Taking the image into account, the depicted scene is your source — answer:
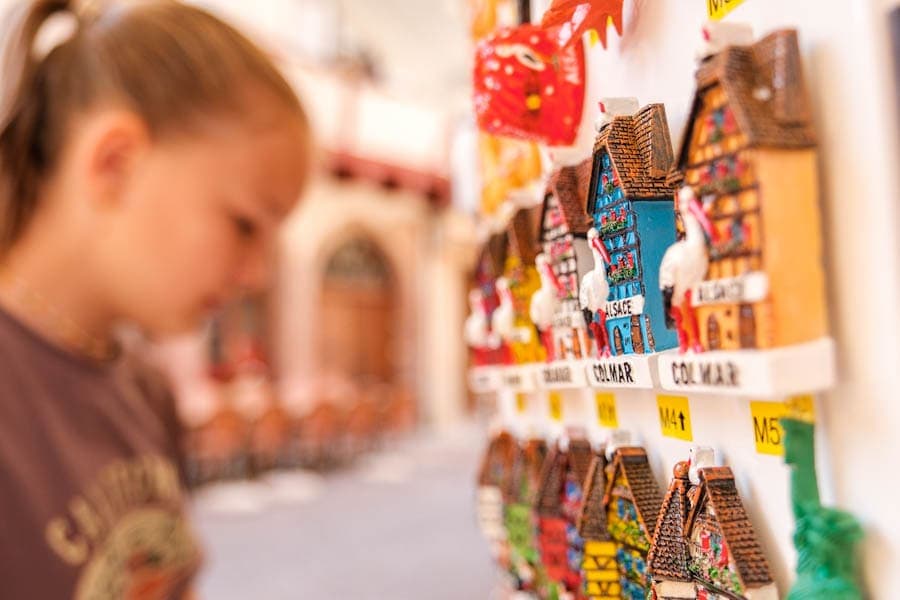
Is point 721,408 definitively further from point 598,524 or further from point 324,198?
point 324,198

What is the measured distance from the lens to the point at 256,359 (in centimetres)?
369

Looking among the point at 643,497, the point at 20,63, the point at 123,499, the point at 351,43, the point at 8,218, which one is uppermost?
the point at 351,43

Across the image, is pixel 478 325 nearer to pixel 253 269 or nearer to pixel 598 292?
pixel 598 292

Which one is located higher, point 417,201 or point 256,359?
point 417,201

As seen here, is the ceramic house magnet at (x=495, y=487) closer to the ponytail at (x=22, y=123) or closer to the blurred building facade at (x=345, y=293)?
the ponytail at (x=22, y=123)

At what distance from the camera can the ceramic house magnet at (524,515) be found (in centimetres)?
33

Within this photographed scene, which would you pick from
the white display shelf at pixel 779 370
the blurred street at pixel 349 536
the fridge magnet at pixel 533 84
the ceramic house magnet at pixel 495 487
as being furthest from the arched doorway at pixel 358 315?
the white display shelf at pixel 779 370

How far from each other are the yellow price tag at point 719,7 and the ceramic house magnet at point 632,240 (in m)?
0.03

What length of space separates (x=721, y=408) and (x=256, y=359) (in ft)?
12.0

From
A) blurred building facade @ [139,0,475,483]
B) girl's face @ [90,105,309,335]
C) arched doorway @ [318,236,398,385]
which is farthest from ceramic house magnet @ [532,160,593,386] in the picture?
arched doorway @ [318,236,398,385]

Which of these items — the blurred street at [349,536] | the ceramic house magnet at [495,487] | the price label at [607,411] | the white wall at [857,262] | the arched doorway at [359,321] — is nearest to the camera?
the white wall at [857,262]

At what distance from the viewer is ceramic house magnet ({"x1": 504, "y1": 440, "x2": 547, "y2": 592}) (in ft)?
1.07

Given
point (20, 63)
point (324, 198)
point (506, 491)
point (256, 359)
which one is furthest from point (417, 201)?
point (506, 491)

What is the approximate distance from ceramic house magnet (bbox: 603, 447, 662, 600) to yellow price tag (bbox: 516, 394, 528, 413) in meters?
0.11
